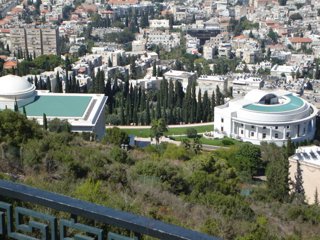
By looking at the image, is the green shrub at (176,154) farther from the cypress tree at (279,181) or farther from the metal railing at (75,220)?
the metal railing at (75,220)

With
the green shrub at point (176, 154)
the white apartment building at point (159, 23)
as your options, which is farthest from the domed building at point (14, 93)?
the white apartment building at point (159, 23)

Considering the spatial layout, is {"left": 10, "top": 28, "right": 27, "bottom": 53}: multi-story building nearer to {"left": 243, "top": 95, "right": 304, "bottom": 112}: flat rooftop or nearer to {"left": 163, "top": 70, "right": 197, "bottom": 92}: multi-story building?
{"left": 163, "top": 70, "right": 197, "bottom": 92}: multi-story building

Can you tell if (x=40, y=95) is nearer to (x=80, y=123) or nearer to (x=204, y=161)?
(x=80, y=123)

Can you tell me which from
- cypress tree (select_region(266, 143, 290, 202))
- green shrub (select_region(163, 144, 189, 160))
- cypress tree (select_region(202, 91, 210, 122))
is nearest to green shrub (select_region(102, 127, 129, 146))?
green shrub (select_region(163, 144, 189, 160))

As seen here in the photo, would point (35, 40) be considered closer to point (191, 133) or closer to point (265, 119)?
point (191, 133)

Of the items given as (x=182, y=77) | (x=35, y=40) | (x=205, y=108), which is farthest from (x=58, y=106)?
(x=35, y=40)

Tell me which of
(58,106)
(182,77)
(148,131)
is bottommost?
(148,131)
